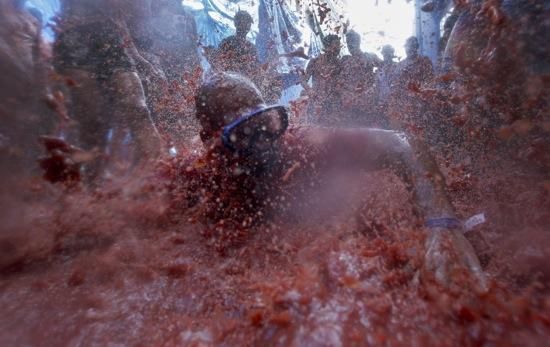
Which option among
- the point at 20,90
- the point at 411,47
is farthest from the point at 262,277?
the point at 411,47

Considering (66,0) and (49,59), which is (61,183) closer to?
(49,59)

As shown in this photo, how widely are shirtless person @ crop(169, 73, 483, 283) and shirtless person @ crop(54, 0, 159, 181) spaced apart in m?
1.51

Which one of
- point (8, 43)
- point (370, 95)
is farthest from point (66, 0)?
point (370, 95)

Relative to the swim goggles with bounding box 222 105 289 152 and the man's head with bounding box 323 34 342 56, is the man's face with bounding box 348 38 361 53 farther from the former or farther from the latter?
the swim goggles with bounding box 222 105 289 152

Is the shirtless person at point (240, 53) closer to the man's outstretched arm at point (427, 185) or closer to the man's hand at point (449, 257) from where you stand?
the man's outstretched arm at point (427, 185)

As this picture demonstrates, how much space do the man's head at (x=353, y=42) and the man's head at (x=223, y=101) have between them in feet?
27.7

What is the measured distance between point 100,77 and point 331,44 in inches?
255

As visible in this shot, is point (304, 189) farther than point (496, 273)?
Yes

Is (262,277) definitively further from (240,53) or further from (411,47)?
(411,47)

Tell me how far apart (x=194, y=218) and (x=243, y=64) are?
7613mm

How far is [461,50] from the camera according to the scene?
3.23m

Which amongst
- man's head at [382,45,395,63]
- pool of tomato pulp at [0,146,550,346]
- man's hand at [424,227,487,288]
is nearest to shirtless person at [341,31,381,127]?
man's head at [382,45,395,63]

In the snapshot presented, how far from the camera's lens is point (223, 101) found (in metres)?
3.08

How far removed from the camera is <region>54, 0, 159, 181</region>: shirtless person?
15.0 feet
